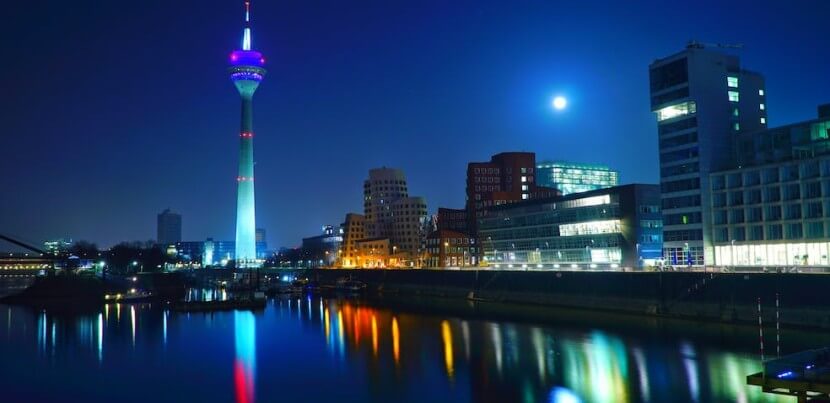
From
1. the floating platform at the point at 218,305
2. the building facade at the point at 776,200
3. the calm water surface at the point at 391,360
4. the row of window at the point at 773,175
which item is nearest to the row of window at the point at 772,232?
the building facade at the point at 776,200

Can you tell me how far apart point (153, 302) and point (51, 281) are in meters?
21.6

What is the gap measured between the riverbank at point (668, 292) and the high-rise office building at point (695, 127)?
667 inches

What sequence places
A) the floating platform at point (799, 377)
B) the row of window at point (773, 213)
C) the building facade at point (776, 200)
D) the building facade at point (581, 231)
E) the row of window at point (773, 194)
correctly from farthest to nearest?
the building facade at point (581, 231)
the building facade at point (776, 200)
the row of window at point (773, 213)
the row of window at point (773, 194)
the floating platform at point (799, 377)

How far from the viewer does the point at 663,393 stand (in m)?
39.2

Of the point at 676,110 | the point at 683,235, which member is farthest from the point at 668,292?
the point at 676,110

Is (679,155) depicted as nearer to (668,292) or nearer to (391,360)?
(668,292)

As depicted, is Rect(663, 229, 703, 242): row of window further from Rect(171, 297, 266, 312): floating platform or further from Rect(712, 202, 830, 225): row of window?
Rect(171, 297, 266, 312): floating platform

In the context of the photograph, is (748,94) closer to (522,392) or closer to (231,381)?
(522,392)

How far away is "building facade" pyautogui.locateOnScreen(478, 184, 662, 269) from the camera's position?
348ft

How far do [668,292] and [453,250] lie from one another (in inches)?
3990

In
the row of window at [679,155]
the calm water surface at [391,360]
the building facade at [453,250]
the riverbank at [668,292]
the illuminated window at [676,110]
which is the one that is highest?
the illuminated window at [676,110]

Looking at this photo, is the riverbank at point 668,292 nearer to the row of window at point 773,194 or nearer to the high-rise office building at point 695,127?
the high-rise office building at point 695,127

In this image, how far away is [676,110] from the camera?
317 ft

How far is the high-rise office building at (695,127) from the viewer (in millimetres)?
93562
